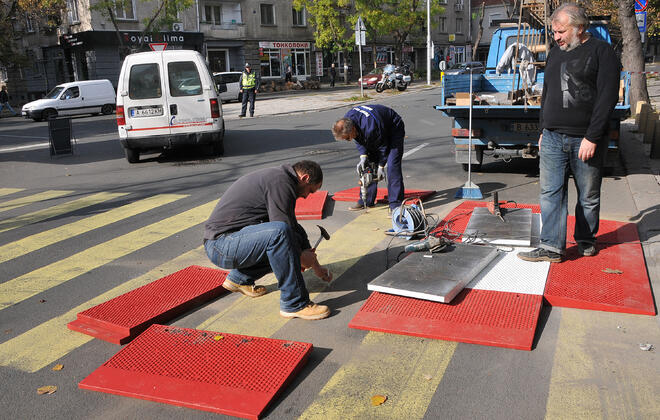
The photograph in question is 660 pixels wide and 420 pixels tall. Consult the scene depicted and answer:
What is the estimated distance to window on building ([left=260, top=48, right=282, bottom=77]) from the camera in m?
46.2

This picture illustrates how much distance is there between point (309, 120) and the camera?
1964 centimetres

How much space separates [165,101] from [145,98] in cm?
40

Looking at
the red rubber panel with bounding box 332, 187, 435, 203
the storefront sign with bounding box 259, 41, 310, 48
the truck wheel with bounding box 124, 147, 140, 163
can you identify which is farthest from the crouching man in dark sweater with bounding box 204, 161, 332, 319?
the storefront sign with bounding box 259, 41, 310, 48

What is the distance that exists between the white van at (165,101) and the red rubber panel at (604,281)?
8372 mm

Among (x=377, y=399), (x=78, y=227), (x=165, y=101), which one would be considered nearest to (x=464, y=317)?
(x=377, y=399)

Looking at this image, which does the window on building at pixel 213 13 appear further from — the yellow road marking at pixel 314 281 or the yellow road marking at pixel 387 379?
the yellow road marking at pixel 387 379

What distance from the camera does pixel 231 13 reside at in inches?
1735

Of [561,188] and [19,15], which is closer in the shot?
[561,188]

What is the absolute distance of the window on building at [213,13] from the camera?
141 feet

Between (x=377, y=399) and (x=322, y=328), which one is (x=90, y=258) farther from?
(x=377, y=399)

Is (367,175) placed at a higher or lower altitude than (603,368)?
higher

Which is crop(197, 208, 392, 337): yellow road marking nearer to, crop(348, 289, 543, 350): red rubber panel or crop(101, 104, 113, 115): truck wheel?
crop(348, 289, 543, 350): red rubber panel

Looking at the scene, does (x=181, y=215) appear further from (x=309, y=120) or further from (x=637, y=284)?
(x=309, y=120)

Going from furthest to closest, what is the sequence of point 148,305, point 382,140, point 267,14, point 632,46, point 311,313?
point 267,14 → point 632,46 → point 382,140 → point 148,305 → point 311,313
